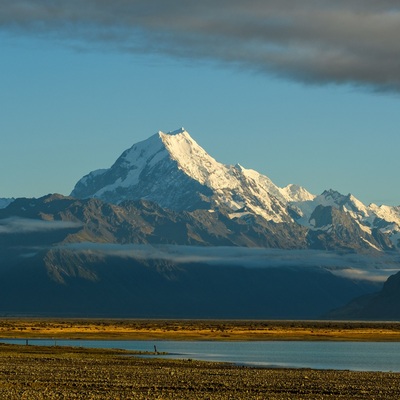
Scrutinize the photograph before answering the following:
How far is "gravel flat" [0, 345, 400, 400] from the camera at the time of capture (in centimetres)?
6906

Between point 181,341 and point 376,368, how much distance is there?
7790cm

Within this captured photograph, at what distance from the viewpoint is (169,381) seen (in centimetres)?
7962

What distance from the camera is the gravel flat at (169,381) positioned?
2719 inches

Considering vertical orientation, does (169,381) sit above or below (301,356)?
above

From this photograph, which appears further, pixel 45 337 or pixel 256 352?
pixel 45 337

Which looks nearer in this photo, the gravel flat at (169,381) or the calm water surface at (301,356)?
the gravel flat at (169,381)

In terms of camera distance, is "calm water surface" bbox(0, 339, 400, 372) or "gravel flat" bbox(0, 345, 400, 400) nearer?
"gravel flat" bbox(0, 345, 400, 400)

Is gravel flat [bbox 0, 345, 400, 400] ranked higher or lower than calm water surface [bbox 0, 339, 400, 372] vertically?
higher

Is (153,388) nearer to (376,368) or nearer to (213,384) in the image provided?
(213,384)

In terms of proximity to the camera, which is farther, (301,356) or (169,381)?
(301,356)

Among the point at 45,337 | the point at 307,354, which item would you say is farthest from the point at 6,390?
the point at 45,337

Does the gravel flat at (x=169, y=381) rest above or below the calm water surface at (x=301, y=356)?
above

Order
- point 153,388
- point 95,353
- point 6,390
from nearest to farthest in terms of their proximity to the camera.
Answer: point 6,390 < point 153,388 < point 95,353

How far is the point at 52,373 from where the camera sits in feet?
278
